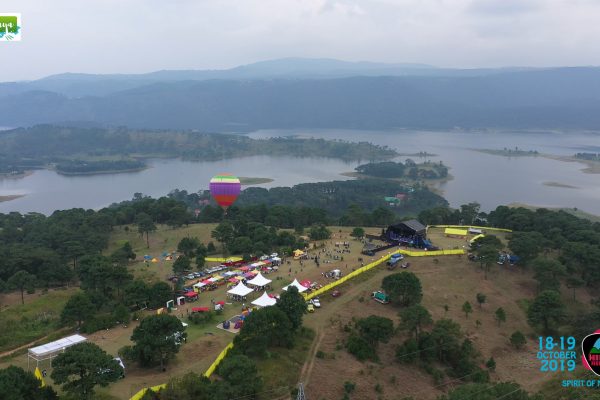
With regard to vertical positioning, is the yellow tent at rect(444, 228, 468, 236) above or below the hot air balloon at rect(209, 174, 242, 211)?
below

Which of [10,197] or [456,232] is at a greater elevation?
[456,232]

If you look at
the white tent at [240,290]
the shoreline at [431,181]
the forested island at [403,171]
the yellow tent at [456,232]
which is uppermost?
the yellow tent at [456,232]

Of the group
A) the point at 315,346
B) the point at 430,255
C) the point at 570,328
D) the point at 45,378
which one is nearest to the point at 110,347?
the point at 45,378

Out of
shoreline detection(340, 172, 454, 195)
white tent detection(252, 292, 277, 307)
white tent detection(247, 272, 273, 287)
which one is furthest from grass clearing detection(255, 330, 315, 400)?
shoreline detection(340, 172, 454, 195)

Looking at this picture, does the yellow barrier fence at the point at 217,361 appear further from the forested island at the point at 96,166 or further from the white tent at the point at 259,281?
the forested island at the point at 96,166

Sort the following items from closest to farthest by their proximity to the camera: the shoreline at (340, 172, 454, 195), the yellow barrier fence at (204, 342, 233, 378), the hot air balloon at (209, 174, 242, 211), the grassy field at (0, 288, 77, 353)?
the yellow barrier fence at (204, 342, 233, 378)
the grassy field at (0, 288, 77, 353)
the hot air balloon at (209, 174, 242, 211)
the shoreline at (340, 172, 454, 195)

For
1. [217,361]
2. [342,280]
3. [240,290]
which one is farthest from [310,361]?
[342,280]

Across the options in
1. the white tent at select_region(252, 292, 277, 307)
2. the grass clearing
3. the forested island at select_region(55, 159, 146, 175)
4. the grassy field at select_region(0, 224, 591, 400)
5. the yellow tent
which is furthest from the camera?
the forested island at select_region(55, 159, 146, 175)

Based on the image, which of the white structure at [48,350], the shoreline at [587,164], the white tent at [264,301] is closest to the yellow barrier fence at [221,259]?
the white tent at [264,301]

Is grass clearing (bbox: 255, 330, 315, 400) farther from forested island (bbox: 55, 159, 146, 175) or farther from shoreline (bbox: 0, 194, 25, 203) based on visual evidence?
forested island (bbox: 55, 159, 146, 175)

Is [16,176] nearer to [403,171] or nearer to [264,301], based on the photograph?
[403,171]

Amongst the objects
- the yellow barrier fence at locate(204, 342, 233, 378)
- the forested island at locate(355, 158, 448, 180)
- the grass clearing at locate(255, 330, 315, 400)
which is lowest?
the forested island at locate(355, 158, 448, 180)

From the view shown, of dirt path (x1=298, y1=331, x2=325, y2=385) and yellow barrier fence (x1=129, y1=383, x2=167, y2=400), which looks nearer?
yellow barrier fence (x1=129, y1=383, x2=167, y2=400)
